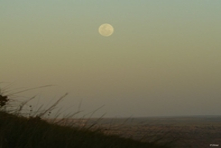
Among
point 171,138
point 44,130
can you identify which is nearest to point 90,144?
point 44,130

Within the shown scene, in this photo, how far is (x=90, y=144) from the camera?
5617 mm

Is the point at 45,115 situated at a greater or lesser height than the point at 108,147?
greater

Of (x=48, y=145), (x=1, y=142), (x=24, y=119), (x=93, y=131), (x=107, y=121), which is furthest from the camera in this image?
(x=107, y=121)

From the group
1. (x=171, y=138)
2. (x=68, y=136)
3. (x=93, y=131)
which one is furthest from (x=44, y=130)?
(x=171, y=138)

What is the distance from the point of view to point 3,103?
Answer: 275 inches

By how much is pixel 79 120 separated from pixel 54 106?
2.30 feet

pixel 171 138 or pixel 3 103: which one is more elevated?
pixel 3 103

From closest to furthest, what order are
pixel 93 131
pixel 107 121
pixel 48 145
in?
1. pixel 48 145
2. pixel 93 131
3. pixel 107 121

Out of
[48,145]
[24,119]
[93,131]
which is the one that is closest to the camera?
[48,145]

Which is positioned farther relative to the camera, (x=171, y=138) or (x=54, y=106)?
(x=171, y=138)

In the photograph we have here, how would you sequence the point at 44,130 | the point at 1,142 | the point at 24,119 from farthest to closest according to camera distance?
the point at 24,119
the point at 44,130
the point at 1,142

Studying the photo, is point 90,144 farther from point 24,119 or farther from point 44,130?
point 24,119

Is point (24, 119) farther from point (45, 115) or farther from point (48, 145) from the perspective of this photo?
point (48, 145)

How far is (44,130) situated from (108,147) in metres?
1.01
